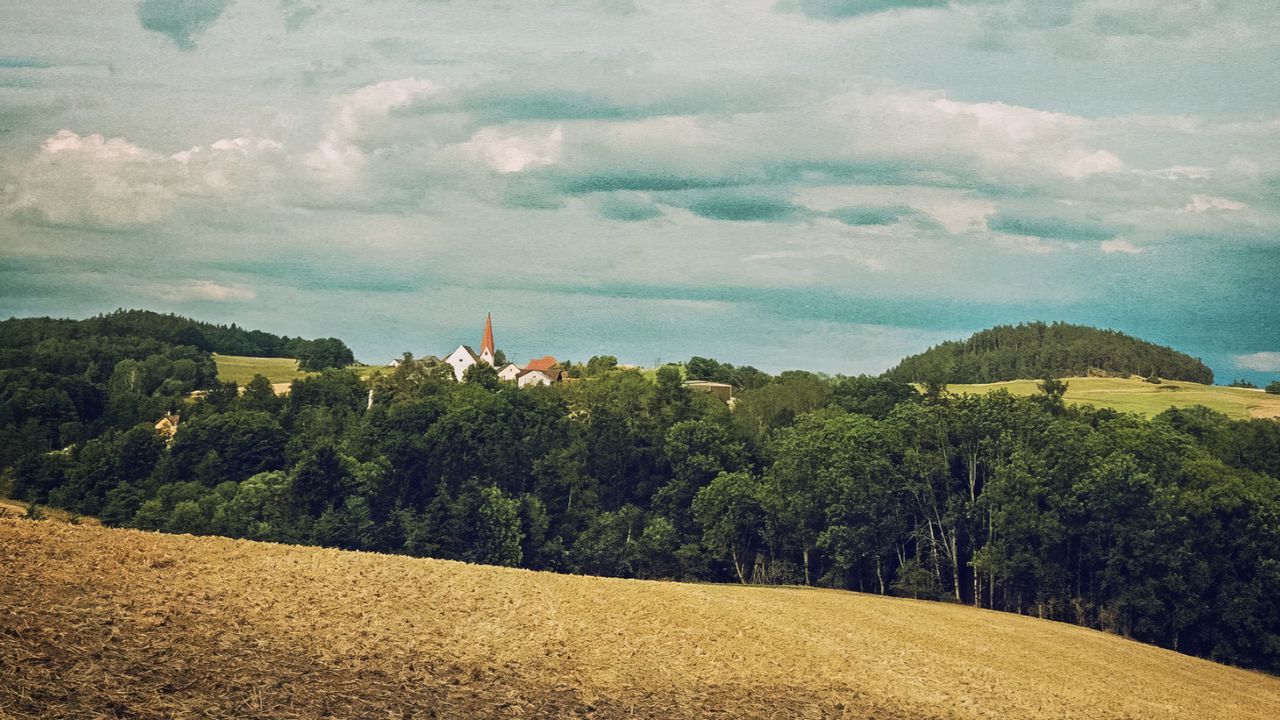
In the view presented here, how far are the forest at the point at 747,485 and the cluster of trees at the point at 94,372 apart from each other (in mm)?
427

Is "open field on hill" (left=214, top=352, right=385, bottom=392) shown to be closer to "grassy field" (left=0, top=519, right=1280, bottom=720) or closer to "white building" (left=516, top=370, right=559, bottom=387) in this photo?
"white building" (left=516, top=370, right=559, bottom=387)

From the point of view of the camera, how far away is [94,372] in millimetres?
106625

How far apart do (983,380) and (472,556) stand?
348ft

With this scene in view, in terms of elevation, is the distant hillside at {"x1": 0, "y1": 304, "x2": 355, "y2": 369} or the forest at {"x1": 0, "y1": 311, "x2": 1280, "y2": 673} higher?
the distant hillside at {"x1": 0, "y1": 304, "x2": 355, "y2": 369}

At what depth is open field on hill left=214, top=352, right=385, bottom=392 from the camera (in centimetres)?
12519

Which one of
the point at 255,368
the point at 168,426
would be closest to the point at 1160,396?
the point at 168,426

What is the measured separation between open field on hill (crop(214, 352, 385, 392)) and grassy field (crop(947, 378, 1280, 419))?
76515 mm

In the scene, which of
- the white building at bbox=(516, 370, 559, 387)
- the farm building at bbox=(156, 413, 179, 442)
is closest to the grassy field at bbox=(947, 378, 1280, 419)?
the white building at bbox=(516, 370, 559, 387)

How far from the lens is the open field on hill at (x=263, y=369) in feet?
411

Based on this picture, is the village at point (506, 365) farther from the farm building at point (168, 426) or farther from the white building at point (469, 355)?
the farm building at point (168, 426)

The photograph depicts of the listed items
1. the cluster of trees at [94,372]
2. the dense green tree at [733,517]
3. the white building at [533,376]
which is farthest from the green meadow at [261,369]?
the dense green tree at [733,517]

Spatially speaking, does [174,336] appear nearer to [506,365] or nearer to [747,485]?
[506,365]

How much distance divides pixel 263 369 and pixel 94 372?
31.2m

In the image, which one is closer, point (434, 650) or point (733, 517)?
point (434, 650)
